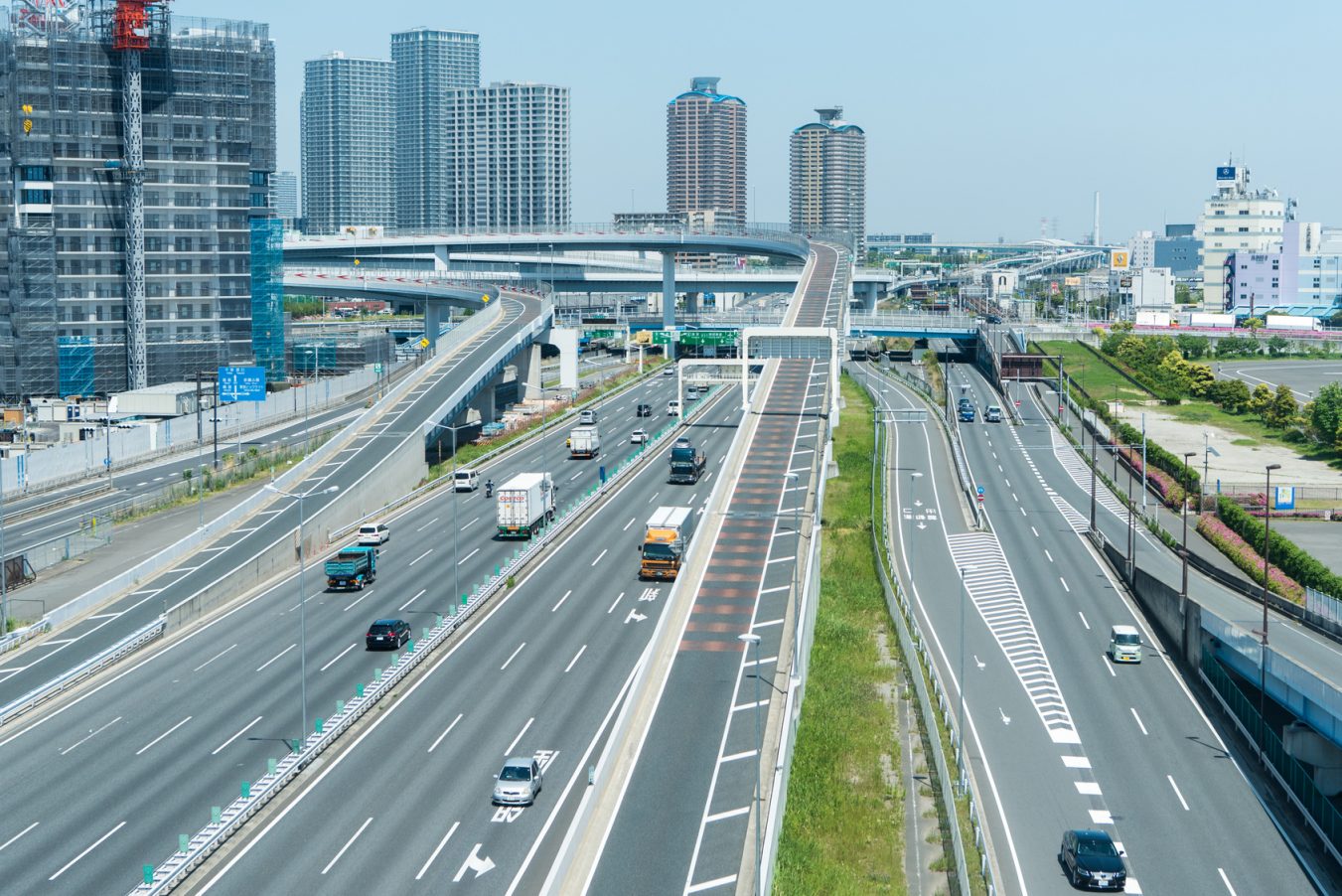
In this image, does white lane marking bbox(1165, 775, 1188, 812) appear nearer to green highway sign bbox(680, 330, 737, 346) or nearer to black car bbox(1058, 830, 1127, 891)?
black car bbox(1058, 830, 1127, 891)

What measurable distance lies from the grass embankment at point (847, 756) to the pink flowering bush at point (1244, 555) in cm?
1619

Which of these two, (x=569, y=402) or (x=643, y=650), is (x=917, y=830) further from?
(x=569, y=402)

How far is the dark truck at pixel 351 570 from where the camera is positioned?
2618 inches

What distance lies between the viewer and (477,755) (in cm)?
4578

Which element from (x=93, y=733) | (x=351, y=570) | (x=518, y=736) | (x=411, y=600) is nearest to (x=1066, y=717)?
(x=518, y=736)

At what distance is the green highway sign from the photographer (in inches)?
5856

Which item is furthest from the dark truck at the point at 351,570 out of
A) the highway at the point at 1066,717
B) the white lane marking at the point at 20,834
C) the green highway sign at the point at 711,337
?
the green highway sign at the point at 711,337

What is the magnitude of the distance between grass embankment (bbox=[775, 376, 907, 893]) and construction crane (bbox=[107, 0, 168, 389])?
225 ft

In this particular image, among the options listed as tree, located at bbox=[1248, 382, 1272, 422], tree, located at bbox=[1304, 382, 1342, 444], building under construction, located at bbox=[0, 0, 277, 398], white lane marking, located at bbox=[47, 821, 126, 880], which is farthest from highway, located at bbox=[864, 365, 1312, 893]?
building under construction, located at bbox=[0, 0, 277, 398]

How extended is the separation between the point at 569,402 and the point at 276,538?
186 feet

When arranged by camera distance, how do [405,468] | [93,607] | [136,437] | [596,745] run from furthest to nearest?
[136,437], [405,468], [93,607], [596,745]

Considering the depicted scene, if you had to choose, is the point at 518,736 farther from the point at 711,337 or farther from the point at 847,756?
the point at 711,337

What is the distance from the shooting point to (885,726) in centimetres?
4950

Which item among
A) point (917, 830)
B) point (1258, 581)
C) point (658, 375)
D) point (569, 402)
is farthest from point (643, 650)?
point (658, 375)
